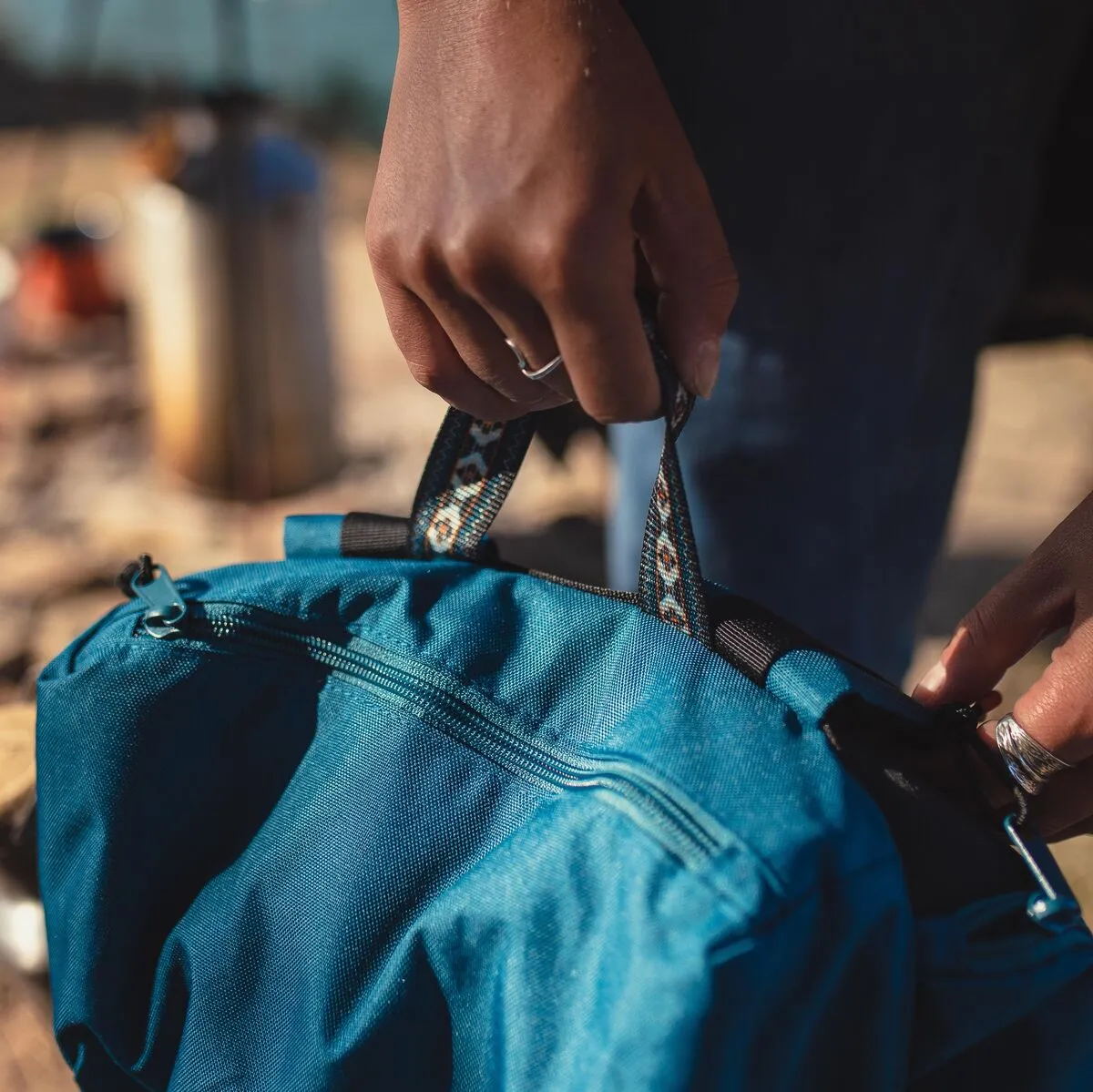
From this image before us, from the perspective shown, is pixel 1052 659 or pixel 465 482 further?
pixel 465 482

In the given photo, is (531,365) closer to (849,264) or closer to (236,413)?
(849,264)

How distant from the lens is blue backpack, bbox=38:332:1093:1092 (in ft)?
1.71

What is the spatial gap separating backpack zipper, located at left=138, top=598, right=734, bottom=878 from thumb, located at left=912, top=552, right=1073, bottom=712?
8.2 inches

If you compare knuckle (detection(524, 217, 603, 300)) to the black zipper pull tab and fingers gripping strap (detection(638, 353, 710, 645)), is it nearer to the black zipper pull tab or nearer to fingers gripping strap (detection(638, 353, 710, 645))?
fingers gripping strap (detection(638, 353, 710, 645))

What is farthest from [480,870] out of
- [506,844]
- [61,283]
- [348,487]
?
[61,283]

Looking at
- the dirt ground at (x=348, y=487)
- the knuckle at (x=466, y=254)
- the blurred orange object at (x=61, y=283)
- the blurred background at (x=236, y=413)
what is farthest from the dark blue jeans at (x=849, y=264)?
the blurred orange object at (x=61, y=283)

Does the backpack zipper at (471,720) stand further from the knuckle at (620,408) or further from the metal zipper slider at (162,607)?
the knuckle at (620,408)

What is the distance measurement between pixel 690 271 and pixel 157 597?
0.39 m

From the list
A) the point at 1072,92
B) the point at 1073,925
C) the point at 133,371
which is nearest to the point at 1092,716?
the point at 1073,925

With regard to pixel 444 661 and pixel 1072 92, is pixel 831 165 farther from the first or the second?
pixel 444 661

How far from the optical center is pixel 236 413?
253cm

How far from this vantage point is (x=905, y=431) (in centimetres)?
97

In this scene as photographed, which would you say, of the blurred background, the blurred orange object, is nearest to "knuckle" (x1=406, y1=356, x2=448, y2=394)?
the blurred background

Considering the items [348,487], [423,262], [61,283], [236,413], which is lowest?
[348,487]
